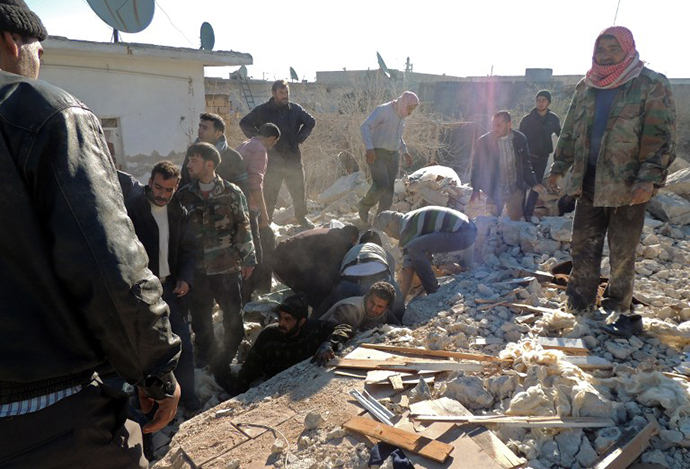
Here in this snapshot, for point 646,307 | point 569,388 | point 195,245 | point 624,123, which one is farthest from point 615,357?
point 195,245

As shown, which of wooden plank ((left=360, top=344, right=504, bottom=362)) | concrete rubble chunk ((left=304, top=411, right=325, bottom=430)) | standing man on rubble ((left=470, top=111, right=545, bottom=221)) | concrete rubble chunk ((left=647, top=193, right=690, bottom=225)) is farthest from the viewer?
standing man on rubble ((left=470, top=111, right=545, bottom=221))

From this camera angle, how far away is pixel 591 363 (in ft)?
10.3

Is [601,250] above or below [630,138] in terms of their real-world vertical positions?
below

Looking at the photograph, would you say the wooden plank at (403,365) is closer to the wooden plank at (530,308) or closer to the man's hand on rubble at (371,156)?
the wooden plank at (530,308)

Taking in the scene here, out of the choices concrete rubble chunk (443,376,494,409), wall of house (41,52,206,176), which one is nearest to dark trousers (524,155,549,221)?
concrete rubble chunk (443,376,494,409)

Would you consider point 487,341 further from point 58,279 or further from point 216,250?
point 58,279

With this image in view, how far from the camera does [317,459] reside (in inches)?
99.1

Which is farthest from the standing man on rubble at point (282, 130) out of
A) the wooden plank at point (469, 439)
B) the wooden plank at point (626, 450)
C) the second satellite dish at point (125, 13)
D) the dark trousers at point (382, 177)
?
the wooden plank at point (626, 450)

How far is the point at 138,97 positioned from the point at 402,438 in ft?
21.6

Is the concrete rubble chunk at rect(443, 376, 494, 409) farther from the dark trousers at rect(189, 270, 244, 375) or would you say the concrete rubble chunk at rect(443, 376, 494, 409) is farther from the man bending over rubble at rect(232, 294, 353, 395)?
the dark trousers at rect(189, 270, 244, 375)

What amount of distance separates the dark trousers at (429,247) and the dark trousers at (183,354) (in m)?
2.50

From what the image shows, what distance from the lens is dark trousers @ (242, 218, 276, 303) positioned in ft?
18.5

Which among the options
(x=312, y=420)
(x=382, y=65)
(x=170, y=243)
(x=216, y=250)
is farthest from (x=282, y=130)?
(x=382, y=65)

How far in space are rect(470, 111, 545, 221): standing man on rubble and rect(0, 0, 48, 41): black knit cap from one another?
604 cm
